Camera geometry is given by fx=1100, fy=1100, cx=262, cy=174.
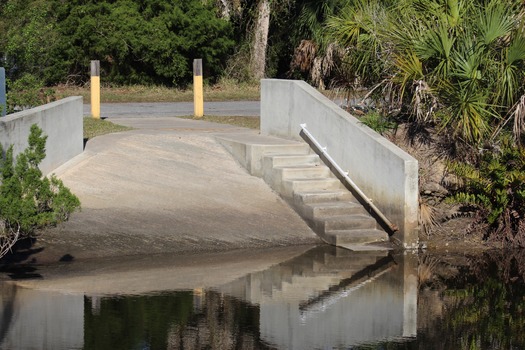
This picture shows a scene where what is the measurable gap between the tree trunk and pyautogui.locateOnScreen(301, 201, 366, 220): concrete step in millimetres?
19364

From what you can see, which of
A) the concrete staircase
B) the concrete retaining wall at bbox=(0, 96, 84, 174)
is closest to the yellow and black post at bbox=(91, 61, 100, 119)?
the concrete retaining wall at bbox=(0, 96, 84, 174)

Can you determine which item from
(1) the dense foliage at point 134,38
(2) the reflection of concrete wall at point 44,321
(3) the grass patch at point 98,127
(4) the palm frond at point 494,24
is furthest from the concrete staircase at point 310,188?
(1) the dense foliage at point 134,38

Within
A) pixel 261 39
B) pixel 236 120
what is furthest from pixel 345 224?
pixel 261 39

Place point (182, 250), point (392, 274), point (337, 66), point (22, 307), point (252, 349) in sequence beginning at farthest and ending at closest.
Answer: point (337, 66)
point (182, 250)
point (392, 274)
point (22, 307)
point (252, 349)

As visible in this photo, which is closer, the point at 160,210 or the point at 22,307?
the point at 22,307

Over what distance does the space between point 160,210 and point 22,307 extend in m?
4.47

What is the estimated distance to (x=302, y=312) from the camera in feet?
40.9

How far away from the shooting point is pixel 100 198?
1636cm

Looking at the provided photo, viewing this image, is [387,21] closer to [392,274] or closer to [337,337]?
[392,274]

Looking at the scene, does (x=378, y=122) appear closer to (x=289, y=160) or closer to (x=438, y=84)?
(x=438, y=84)

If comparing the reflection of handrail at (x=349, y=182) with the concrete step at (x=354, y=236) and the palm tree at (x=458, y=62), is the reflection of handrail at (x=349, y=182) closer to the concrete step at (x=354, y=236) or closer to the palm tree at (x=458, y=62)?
the concrete step at (x=354, y=236)

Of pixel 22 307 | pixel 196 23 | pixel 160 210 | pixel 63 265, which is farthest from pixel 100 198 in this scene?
pixel 196 23

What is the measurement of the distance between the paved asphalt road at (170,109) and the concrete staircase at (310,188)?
5.74 metres

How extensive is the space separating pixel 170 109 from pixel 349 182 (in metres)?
10.7
